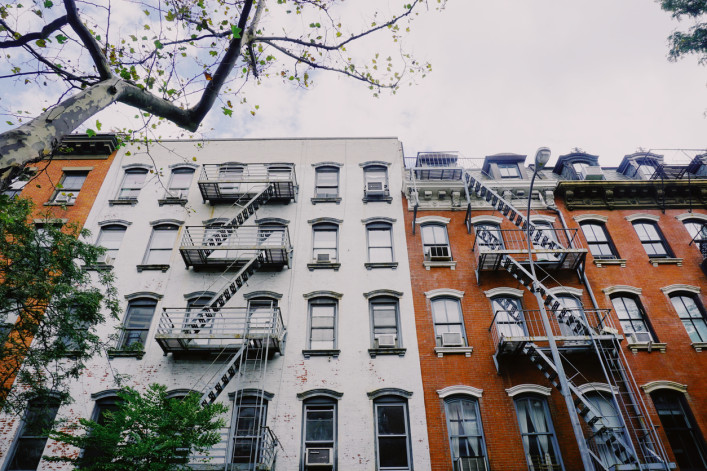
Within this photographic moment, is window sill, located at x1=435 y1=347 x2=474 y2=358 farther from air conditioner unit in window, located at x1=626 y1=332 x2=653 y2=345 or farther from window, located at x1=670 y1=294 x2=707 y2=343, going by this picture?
window, located at x1=670 y1=294 x2=707 y2=343

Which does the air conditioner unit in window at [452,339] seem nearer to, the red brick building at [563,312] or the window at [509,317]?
the red brick building at [563,312]

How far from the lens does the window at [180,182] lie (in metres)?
20.0

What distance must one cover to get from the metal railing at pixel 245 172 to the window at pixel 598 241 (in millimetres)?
12790

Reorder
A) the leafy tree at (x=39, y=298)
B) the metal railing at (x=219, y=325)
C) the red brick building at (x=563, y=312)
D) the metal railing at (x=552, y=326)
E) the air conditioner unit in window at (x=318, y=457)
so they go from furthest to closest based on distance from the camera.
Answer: the metal railing at (x=552, y=326)
the metal railing at (x=219, y=325)
the red brick building at (x=563, y=312)
the air conditioner unit in window at (x=318, y=457)
the leafy tree at (x=39, y=298)

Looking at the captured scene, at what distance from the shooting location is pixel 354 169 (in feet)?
68.5

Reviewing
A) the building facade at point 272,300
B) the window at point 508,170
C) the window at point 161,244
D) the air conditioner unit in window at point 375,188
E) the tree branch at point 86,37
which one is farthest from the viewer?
the window at point 508,170

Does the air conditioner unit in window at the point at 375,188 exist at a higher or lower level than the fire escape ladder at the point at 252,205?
higher

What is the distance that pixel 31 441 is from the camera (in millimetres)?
13602

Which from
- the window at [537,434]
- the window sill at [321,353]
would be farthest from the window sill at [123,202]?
the window at [537,434]

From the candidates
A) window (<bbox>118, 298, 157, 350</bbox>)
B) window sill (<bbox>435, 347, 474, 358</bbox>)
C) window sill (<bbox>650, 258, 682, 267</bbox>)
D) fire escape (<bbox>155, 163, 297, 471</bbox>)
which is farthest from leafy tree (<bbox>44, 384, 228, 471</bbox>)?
window sill (<bbox>650, 258, 682, 267</bbox>)

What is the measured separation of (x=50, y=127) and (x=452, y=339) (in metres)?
13.1

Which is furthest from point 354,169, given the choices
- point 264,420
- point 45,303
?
point 45,303

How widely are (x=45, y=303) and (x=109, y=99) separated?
30.3 feet

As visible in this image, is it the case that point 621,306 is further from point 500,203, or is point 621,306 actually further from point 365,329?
point 365,329
